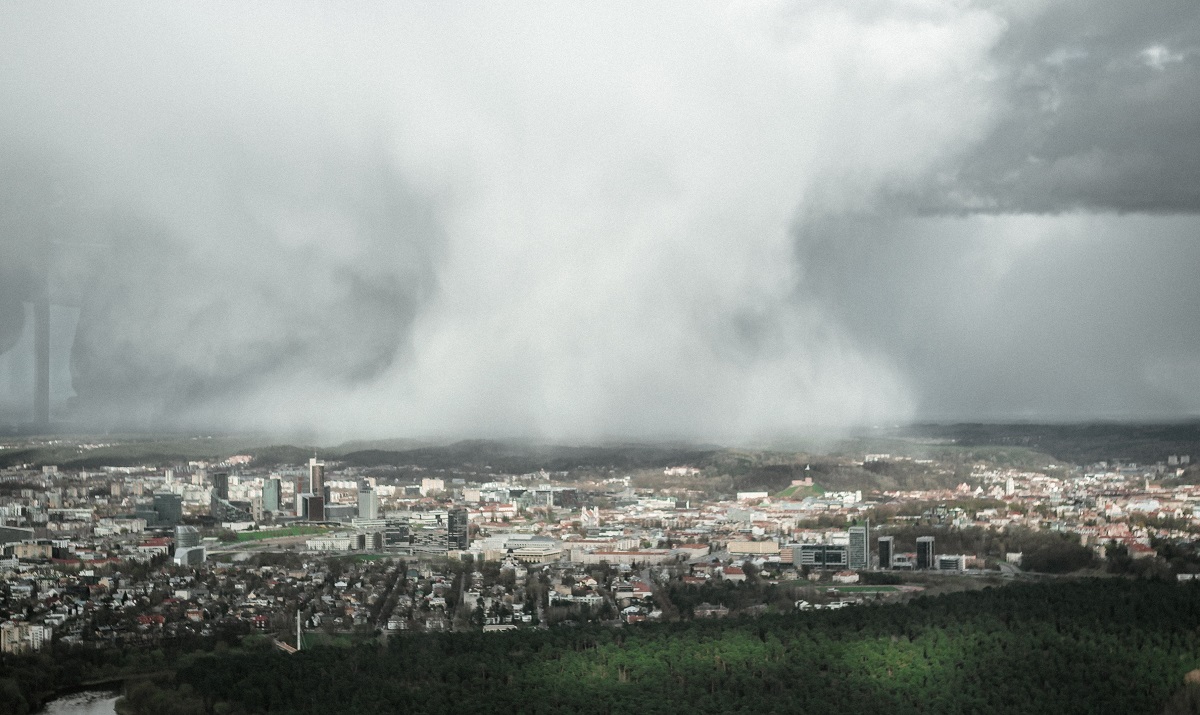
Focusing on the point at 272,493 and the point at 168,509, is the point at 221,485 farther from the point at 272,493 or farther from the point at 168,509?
the point at 168,509

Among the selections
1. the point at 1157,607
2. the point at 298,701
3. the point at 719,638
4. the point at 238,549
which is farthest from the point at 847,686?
the point at 238,549

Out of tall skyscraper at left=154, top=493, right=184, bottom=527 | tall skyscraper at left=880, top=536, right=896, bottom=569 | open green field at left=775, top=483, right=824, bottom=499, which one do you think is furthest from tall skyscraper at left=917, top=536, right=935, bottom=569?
tall skyscraper at left=154, top=493, right=184, bottom=527

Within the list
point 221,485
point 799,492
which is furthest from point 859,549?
point 221,485

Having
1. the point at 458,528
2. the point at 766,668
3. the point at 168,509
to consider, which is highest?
the point at 168,509

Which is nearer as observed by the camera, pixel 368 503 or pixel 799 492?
pixel 368 503

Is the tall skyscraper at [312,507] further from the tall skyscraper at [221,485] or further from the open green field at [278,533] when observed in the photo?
the tall skyscraper at [221,485]

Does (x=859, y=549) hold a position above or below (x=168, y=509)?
below

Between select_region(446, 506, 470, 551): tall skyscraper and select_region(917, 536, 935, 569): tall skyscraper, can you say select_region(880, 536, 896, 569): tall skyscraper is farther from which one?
select_region(446, 506, 470, 551): tall skyscraper
